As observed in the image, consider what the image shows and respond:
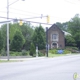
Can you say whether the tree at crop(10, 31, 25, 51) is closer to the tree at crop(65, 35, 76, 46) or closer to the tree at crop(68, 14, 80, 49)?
the tree at crop(65, 35, 76, 46)

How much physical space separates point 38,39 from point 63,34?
62.1 feet

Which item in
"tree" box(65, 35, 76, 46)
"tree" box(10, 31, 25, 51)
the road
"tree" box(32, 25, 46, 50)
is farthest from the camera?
"tree" box(65, 35, 76, 46)

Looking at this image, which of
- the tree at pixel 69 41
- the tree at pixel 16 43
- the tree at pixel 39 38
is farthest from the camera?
the tree at pixel 69 41

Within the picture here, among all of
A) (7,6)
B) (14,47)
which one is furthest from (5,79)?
(14,47)

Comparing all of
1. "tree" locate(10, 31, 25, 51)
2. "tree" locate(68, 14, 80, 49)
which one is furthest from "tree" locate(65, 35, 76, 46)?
"tree" locate(10, 31, 25, 51)

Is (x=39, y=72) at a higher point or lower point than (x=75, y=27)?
lower

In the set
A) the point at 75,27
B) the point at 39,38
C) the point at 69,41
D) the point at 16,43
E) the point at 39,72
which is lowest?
the point at 39,72

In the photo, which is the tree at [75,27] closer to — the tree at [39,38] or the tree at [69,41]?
the tree at [69,41]

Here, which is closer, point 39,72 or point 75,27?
point 39,72

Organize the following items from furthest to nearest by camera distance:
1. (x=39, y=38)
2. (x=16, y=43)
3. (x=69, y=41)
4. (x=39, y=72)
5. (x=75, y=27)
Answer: (x=75, y=27) → (x=69, y=41) → (x=39, y=38) → (x=16, y=43) → (x=39, y=72)

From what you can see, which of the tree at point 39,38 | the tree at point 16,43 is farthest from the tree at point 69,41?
the tree at point 16,43

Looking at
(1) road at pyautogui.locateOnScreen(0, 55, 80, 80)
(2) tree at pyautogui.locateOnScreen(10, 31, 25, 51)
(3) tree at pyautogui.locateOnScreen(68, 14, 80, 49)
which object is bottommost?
(1) road at pyautogui.locateOnScreen(0, 55, 80, 80)

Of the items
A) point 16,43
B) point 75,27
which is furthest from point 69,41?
point 16,43

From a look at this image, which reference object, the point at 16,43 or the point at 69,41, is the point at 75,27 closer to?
the point at 69,41
